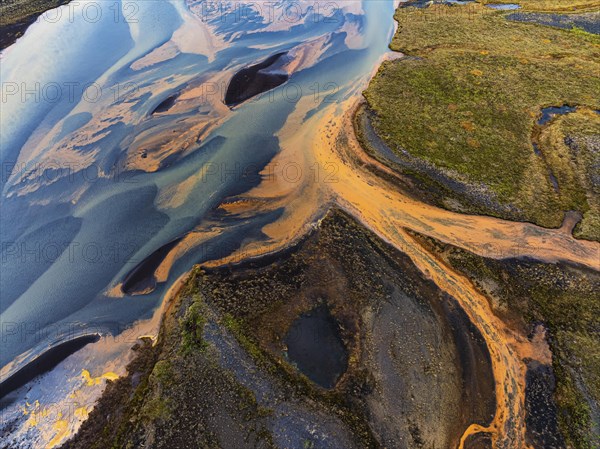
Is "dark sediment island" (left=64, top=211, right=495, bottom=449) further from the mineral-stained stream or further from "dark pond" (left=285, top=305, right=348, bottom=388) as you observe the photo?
the mineral-stained stream

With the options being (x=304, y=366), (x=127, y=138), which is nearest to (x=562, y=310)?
(x=304, y=366)

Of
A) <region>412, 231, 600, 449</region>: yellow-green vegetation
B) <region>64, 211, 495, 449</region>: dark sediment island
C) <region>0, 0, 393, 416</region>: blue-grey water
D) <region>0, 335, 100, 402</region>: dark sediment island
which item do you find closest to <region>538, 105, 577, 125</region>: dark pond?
<region>412, 231, 600, 449</region>: yellow-green vegetation

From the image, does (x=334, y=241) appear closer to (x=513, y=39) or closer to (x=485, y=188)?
(x=485, y=188)

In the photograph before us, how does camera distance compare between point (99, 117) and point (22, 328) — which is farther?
point (99, 117)

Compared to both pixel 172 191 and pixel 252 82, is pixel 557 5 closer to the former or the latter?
pixel 252 82

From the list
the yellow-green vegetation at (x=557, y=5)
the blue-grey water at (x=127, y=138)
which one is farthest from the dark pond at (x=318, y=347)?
the yellow-green vegetation at (x=557, y=5)

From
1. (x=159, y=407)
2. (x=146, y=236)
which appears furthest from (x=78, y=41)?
(x=159, y=407)

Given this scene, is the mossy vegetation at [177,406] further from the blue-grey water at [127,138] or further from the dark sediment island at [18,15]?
the dark sediment island at [18,15]
